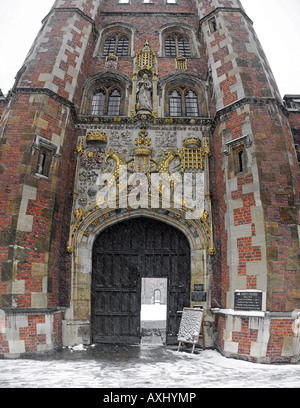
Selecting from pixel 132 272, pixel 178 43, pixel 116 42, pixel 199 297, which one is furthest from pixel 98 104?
pixel 199 297

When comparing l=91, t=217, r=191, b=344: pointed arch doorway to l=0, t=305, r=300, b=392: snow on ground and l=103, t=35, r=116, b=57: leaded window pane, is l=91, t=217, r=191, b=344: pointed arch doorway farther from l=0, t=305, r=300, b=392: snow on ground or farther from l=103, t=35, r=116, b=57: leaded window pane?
l=103, t=35, r=116, b=57: leaded window pane

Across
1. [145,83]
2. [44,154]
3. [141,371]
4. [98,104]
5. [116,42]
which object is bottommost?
[141,371]

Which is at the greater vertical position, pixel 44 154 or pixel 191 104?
pixel 191 104

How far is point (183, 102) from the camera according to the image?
12414mm

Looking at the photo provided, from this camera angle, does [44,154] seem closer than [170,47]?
Yes

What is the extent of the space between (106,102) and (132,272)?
7071mm

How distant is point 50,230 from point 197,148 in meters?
5.73

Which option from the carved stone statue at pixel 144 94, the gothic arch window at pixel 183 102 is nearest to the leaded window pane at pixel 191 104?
the gothic arch window at pixel 183 102

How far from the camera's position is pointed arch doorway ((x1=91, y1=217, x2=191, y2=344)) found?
9.69m

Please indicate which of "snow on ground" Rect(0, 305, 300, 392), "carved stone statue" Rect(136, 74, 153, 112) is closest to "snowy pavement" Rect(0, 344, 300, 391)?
"snow on ground" Rect(0, 305, 300, 392)

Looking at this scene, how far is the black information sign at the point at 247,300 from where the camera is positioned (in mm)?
7707

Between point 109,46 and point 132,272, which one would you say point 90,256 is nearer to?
point 132,272

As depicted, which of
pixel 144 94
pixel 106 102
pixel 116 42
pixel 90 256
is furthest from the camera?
pixel 116 42
